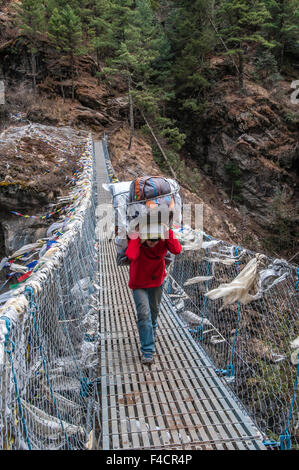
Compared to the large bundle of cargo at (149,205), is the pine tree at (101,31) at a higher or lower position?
higher

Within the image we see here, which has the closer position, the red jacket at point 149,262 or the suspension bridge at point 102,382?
the suspension bridge at point 102,382

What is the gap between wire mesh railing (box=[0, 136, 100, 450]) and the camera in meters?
1.30

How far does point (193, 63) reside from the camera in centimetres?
1688

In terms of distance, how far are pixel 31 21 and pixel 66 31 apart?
2.28 meters

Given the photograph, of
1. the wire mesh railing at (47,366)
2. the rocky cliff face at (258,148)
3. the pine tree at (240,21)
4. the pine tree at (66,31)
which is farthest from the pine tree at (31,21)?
the wire mesh railing at (47,366)

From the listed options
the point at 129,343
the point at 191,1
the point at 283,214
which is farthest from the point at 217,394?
the point at 191,1

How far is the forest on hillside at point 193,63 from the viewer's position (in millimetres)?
15594

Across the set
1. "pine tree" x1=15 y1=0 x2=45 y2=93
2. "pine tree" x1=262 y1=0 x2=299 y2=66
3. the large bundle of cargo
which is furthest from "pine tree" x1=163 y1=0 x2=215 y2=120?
the large bundle of cargo

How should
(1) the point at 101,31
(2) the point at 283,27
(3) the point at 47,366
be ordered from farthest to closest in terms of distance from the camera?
(1) the point at 101,31 < (2) the point at 283,27 < (3) the point at 47,366

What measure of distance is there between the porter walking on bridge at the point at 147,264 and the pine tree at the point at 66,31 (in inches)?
678

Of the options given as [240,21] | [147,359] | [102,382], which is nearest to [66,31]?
[240,21]

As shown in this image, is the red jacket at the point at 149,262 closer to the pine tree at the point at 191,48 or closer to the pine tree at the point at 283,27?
the pine tree at the point at 191,48

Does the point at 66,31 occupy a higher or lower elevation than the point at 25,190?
higher

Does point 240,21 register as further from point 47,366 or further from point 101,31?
point 47,366
